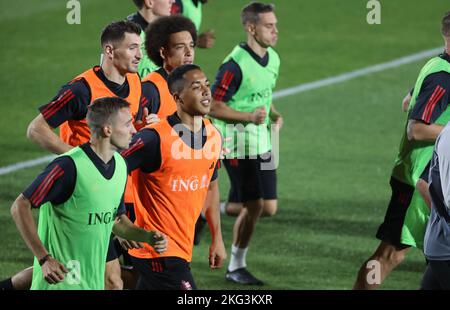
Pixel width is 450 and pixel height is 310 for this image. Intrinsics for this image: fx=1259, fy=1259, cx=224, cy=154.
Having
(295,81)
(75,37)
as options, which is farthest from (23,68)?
(295,81)

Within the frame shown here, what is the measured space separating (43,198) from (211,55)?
40.7 ft

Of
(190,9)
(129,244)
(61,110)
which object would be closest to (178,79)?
(61,110)

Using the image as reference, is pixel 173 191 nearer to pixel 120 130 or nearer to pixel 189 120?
pixel 189 120

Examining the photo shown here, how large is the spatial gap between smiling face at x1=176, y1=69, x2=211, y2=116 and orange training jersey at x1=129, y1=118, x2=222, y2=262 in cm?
16

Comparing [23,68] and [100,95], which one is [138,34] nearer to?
[100,95]

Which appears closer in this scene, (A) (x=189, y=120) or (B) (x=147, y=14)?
(A) (x=189, y=120)

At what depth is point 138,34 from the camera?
27.5 ft

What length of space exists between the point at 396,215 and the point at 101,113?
2636 mm

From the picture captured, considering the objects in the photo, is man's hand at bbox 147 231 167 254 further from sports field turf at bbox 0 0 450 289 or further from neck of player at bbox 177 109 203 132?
sports field turf at bbox 0 0 450 289

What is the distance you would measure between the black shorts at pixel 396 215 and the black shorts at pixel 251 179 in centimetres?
176

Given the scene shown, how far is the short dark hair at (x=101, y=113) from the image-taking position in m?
6.76

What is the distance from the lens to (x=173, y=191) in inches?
289

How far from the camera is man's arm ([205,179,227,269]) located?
7648 mm

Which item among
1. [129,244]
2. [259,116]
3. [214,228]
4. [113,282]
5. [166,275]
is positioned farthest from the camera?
[259,116]
